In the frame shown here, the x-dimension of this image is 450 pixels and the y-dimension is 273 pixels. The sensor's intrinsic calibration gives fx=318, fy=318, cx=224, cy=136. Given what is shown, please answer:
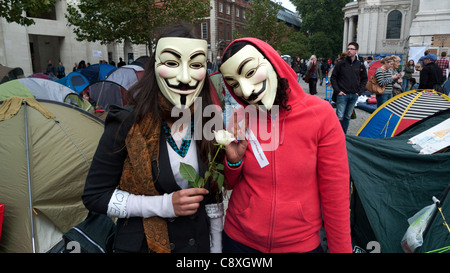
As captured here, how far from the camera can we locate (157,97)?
1508mm

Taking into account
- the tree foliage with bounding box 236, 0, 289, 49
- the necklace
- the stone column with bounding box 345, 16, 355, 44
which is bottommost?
the necklace

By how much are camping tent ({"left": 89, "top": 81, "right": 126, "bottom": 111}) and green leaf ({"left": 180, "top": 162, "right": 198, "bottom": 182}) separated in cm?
758

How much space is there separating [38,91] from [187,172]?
21.2 feet

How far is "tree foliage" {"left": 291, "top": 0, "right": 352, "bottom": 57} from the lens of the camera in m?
44.7

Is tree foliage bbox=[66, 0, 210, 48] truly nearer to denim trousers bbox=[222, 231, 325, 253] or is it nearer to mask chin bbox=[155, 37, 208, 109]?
mask chin bbox=[155, 37, 208, 109]

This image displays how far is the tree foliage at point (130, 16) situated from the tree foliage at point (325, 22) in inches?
1281

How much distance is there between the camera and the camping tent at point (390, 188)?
2580mm

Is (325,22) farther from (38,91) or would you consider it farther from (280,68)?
(280,68)

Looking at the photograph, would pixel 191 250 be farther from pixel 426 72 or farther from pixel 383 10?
pixel 383 10

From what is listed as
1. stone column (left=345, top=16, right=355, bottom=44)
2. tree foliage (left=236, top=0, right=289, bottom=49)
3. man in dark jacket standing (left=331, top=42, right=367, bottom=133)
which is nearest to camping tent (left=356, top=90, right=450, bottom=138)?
man in dark jacket standing (left=331, top=42, right=367, bottom=133)

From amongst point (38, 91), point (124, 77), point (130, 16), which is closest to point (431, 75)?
point (124, 77)

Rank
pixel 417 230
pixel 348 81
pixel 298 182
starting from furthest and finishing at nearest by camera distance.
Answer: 1. pixel 348 81
2. pixel 417 230
3. pixel 298 182
